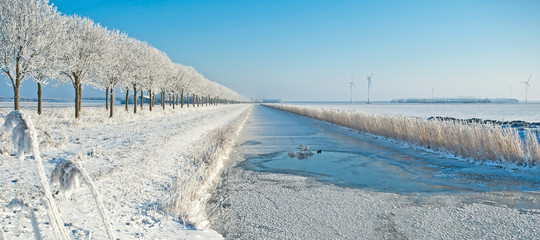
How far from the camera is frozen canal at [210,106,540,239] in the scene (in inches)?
184

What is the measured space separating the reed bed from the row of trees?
19.9 meters

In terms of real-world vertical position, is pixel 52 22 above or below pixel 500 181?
above

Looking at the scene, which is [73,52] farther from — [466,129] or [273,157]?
[466,129]

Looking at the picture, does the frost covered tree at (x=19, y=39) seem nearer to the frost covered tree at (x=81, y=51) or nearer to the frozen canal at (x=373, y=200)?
the frost covered tree at (x=81, y=51)

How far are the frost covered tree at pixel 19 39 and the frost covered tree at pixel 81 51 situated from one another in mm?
2637

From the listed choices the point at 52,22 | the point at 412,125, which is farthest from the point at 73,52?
the point at 412,125

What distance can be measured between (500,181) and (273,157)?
6445 mm

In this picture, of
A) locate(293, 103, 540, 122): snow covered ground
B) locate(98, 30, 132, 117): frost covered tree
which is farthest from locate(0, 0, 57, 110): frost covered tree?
locate(293, 103, 540, 122): snow covered ground

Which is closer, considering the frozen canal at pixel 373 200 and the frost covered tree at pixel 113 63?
the frozen canal at pixel 373 200

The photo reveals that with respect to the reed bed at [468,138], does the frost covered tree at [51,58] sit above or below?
above

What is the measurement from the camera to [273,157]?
36.8 feet

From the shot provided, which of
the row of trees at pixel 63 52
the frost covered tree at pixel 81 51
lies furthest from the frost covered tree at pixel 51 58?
the frost covered tree at pixel 81 51

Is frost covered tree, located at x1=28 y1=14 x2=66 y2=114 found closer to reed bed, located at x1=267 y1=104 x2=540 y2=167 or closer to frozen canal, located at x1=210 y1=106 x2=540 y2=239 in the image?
frozen canal, located at x1=210 y1=106 x2=540 y2=239

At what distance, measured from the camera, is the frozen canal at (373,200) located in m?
4.68
